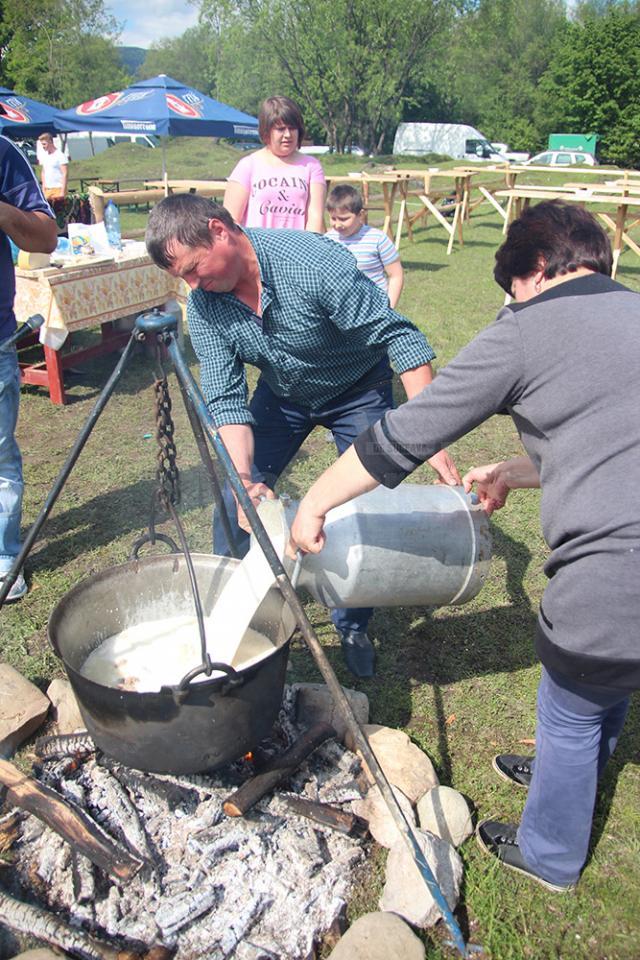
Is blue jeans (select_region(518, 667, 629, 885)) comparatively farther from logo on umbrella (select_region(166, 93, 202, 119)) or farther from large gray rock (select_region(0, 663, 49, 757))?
logo on umbrella (select_region(166, 93, 202, 119))

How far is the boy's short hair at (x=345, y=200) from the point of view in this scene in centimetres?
523

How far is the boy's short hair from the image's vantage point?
5234 mm

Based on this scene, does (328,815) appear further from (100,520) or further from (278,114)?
(278,114)

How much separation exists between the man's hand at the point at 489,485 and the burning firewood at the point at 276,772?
928 mm

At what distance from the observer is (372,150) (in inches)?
1682

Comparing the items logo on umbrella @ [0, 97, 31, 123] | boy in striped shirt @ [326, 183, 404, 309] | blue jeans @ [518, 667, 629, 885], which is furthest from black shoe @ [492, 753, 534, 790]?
logo on umbrella @ [0, 97, 31, 123]

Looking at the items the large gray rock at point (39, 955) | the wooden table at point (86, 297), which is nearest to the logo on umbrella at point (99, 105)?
the wooden table at point (86, 297)

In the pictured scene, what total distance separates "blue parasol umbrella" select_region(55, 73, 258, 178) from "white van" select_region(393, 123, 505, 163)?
3017 centimetres

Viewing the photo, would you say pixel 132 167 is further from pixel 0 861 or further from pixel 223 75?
pixel 0 861

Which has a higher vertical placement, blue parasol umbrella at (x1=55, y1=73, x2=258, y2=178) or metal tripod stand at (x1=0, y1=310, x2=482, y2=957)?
blue parasol umbrella at (x1=55, y1=73, x2=258, y2=178)

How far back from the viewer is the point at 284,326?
8.16ft

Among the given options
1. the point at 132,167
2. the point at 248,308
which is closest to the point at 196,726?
the point at 248,308

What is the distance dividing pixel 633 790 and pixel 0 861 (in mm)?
2022

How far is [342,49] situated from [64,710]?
42.7 meters
